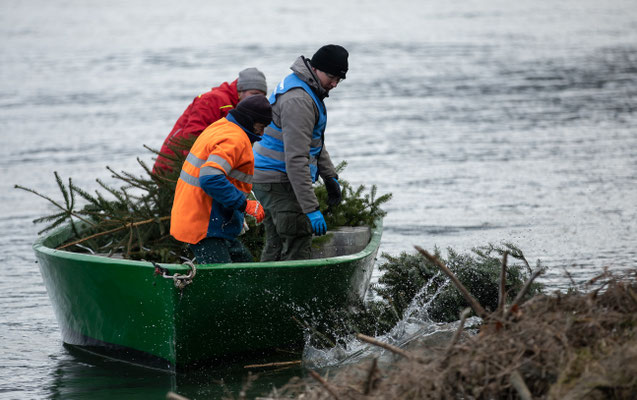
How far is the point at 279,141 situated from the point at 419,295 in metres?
1.77

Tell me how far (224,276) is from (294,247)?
32.7 inches

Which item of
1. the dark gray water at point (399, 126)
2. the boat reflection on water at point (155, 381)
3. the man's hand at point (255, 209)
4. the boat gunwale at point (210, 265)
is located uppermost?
the man's hand at point (255, 209)

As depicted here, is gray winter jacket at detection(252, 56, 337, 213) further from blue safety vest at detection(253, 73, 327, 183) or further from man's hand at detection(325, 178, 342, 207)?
man's hand at detection(325, 178, 342, 207)

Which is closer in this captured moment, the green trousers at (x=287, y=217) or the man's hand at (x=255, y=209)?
the man's hand at (x=255, y=209)

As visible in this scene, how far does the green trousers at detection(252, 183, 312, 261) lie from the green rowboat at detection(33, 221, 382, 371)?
1.15ft

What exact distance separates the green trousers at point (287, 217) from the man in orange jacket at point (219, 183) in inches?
15.5

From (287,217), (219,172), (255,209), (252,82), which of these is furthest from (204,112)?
(219,172)

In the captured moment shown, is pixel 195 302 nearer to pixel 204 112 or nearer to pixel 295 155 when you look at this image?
pixel 295 155

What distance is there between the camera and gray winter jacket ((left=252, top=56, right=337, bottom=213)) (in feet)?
23.5

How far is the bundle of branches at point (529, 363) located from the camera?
4.41 meters

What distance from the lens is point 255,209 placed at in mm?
7074

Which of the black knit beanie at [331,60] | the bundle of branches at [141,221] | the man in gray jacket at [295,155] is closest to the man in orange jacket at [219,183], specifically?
the man in gray jacket at [295,155]

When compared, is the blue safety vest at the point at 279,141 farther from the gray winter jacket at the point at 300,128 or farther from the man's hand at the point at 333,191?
the man's hand at the point at 333,191

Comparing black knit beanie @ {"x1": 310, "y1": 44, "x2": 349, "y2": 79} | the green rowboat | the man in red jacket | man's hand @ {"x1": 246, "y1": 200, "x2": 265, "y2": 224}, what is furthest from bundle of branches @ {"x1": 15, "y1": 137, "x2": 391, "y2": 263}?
black knit beanie @ {"x1": 310, "y1": 44, "x2": 349, "y2": 79}
